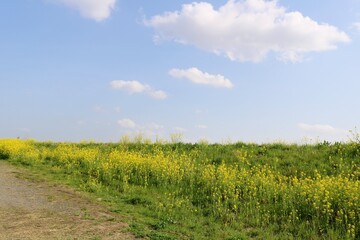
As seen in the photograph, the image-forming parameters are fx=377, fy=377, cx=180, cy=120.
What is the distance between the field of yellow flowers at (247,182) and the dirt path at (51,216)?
179 cm

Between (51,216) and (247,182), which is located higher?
(247,182)

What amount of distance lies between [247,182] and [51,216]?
729cm

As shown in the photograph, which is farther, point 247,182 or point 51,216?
point 247,182

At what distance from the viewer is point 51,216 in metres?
11.6

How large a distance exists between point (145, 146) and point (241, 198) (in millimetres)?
10772

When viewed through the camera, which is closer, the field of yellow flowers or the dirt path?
the dirt path

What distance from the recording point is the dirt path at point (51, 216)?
32.2 feet

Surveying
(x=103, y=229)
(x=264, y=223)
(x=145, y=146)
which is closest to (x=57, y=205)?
(x=103, y=229)

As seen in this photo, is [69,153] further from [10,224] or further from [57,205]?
[10,224]

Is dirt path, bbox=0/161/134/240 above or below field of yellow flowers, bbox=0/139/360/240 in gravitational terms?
below

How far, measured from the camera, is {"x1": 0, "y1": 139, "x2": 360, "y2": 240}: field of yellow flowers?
11.3m

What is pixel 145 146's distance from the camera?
23406mm

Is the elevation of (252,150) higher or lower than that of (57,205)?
higher

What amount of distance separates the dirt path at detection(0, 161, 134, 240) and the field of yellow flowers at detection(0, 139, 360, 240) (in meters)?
1.79
